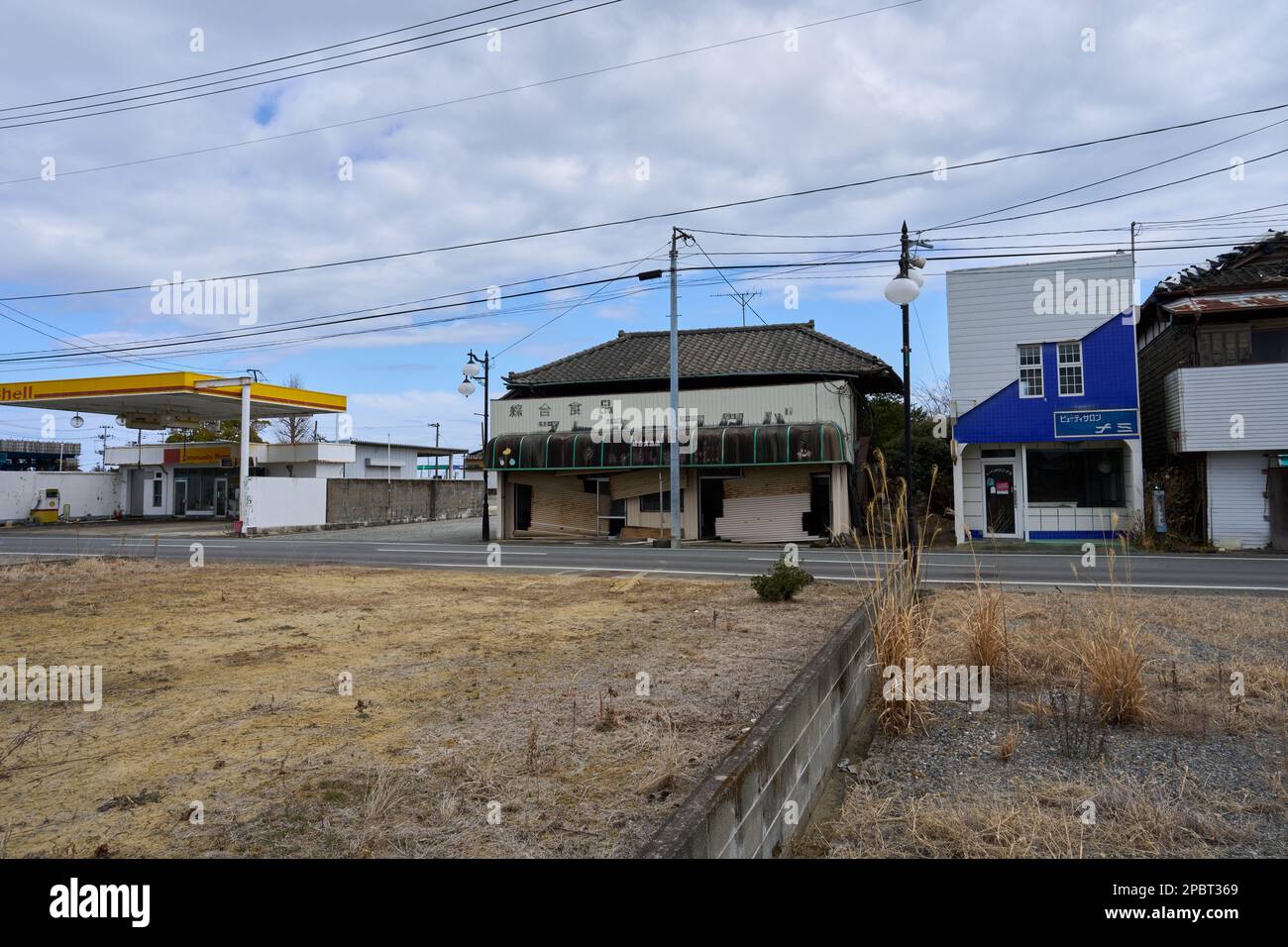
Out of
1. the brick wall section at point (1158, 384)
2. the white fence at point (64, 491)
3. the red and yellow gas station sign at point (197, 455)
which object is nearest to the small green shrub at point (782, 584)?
the brick wall section at point (1158, 384)

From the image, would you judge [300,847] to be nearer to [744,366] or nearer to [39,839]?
[39,839]

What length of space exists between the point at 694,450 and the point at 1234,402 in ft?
50.7

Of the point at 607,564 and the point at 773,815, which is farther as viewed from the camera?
the point at 607,564

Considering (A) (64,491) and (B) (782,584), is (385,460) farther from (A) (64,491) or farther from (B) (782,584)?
(B) (782,584)

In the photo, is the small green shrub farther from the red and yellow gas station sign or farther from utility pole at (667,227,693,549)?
the red and yellow gas station sign

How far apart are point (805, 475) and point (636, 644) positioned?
785 inches

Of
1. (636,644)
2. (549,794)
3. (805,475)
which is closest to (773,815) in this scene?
(549,794)

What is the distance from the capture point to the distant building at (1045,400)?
24.0 m

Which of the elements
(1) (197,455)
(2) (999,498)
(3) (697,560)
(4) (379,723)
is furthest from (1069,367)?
(1) (197,455)

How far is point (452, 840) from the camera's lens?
3.55 m

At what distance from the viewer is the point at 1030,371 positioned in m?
24.9

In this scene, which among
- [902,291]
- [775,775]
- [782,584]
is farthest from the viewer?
[902,291]

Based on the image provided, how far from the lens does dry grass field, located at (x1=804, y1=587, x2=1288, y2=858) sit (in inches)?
159

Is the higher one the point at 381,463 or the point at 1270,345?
the point at 1270,345
